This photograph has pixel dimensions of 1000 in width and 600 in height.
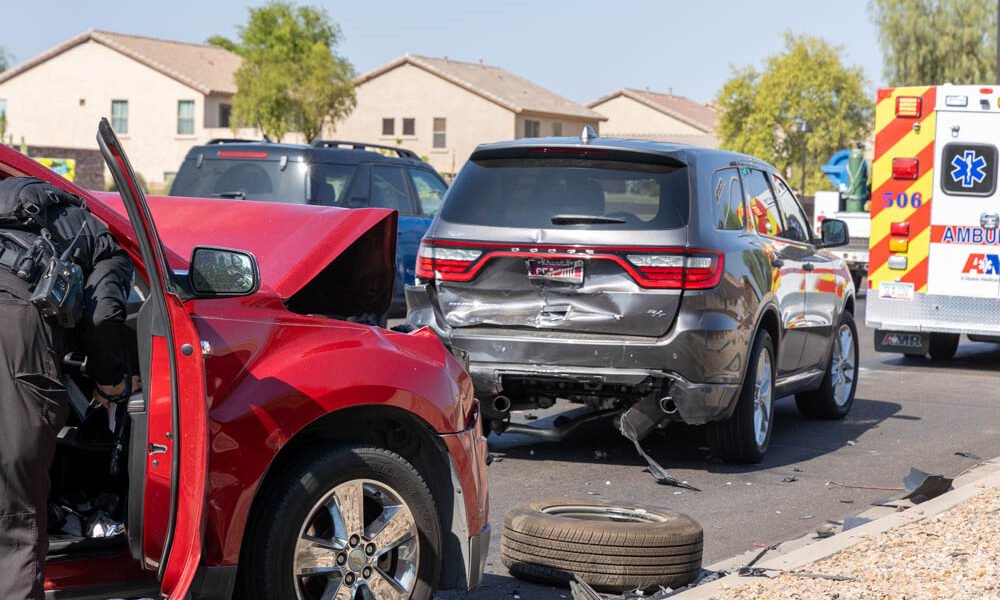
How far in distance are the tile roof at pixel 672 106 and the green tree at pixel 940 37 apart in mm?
25189

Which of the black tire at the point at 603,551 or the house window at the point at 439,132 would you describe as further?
the house window at the point at 439,132

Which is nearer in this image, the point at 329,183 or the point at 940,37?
the point at 329,183

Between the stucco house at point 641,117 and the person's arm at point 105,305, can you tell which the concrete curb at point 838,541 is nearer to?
the person's arm at point 105,305

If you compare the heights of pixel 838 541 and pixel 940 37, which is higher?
pixel 940 37

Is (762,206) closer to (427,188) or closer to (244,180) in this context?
(244,180)

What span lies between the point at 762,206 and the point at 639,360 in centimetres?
188

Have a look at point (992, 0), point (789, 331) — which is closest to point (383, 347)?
point (789, 331)

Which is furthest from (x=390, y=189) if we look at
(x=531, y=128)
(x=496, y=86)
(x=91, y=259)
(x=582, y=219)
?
(x=496, y=86)

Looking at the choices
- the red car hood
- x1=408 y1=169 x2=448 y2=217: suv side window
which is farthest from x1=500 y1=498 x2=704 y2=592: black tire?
x1=408 y1=169 x2=448 y2=217: suv side window

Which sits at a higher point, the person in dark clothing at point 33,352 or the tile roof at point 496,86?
the tile roof at point 496,86

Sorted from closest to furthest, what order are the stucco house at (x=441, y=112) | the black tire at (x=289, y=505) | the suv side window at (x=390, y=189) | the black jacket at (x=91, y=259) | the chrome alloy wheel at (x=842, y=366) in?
the black jacket at (x=91, y=259), the black tire at (x=289, y=505), the chrome alloy wheel at (x=842, y=366), the suv side window at (x=390, y=189), the stucco house at (x=441, y=112)

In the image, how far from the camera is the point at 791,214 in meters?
9.86

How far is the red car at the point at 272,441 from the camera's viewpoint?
4012mm

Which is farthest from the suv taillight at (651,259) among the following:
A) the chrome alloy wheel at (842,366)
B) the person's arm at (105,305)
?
the person's arm at (105,305)
